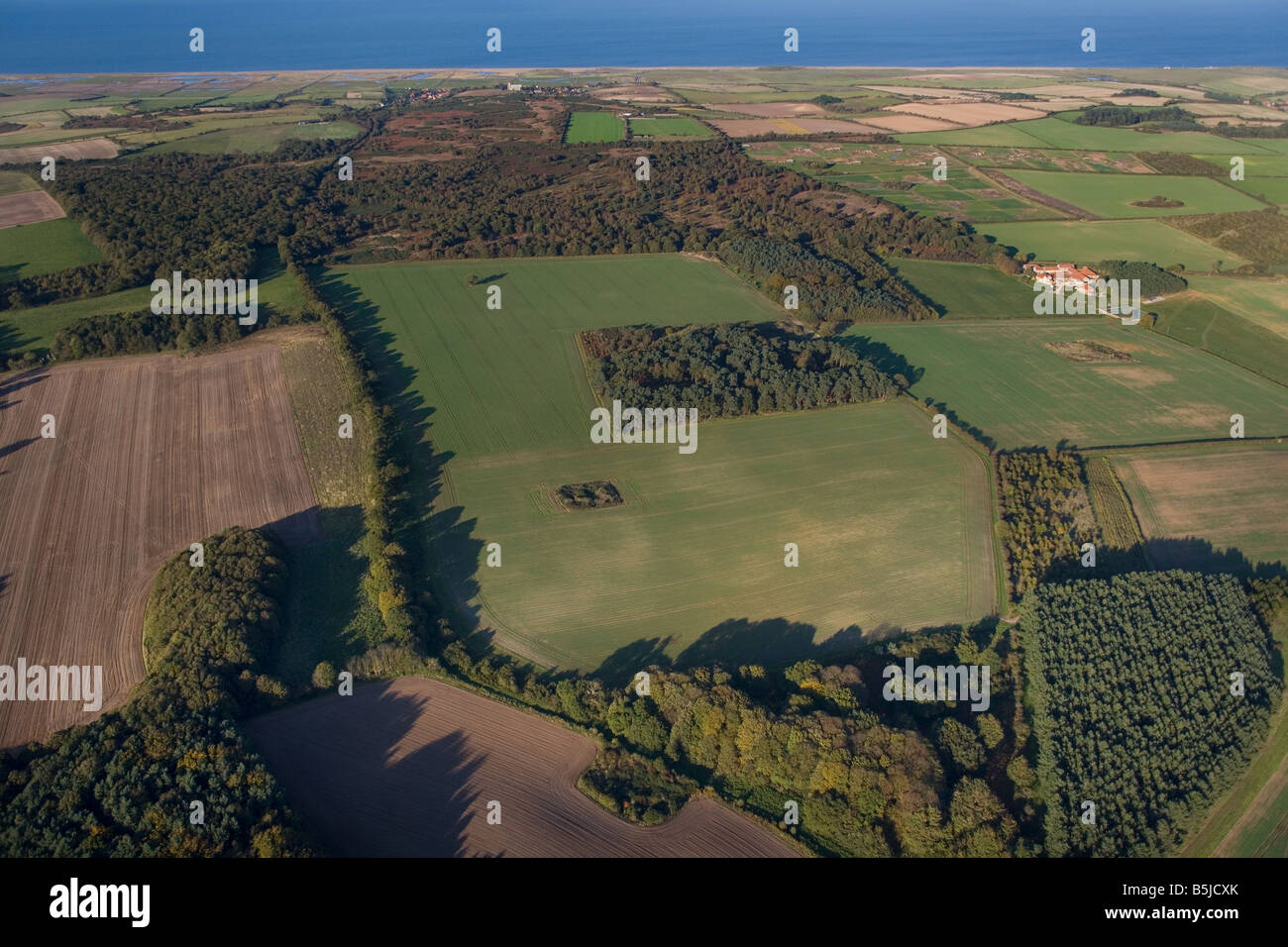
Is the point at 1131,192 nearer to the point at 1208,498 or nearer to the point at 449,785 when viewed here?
the point at 1208,498

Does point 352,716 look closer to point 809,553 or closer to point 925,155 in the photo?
point 809,553

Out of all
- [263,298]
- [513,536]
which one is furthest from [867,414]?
[263,298]

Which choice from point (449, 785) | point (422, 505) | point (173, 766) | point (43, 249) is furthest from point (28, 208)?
point (449, 785)

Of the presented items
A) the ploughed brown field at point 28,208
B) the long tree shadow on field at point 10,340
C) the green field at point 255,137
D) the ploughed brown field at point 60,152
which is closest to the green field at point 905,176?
the green field at point 255,137

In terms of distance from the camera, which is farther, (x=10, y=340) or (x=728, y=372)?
(x=10, y=340)

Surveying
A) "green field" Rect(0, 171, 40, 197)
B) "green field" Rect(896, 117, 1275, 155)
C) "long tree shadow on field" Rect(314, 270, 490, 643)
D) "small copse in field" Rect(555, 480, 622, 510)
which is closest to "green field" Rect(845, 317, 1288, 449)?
"small copse in field" Rect(555, 480, 622, 510)
